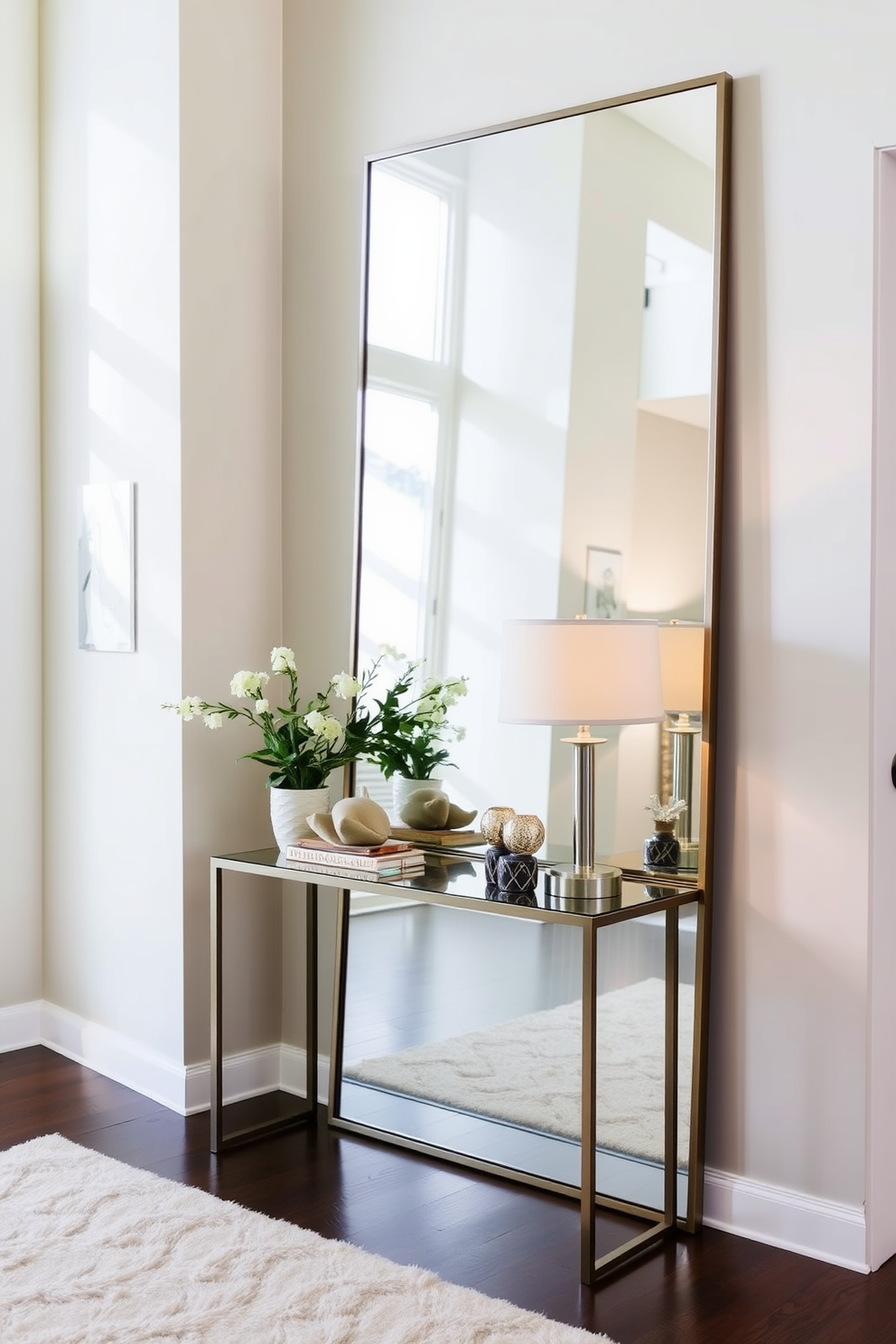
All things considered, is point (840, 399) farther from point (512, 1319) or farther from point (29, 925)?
point (29, 925)

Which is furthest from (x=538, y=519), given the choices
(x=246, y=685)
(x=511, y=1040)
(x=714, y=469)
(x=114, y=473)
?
(x=114, y=473)

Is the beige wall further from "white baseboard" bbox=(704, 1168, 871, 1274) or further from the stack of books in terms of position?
"white baseboard" bbox=(704, 1168, 871, 1274)

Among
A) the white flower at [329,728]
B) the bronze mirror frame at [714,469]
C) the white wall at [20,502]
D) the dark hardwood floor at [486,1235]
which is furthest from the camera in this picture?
the white wall at [20,502]

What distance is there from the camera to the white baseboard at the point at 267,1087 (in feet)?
8.77

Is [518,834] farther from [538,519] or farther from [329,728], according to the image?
[538,519]

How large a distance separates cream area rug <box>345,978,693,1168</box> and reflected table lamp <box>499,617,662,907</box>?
37 cm

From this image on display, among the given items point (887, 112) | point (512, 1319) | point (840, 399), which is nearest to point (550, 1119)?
point (512, 1319)

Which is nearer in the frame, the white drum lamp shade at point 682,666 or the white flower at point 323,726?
the white drum lamp shade at point 682,666

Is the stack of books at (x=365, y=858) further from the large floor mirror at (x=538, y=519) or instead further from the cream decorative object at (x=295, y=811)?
the large floor mirror at (x=538, y=519)

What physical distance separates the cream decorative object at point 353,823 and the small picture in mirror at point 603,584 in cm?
70

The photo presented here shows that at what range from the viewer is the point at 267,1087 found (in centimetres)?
372

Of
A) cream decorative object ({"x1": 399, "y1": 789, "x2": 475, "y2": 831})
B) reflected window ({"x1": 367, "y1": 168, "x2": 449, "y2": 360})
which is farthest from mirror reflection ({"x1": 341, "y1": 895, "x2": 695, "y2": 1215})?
reflected window ({"x1": 367, "y1": 168, "x2": 449, "y2": 360})

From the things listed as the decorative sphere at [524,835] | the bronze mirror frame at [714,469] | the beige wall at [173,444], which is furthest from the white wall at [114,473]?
the bronze mirror frame at [714,469]

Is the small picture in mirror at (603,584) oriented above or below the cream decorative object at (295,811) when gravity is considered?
above
